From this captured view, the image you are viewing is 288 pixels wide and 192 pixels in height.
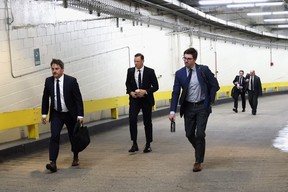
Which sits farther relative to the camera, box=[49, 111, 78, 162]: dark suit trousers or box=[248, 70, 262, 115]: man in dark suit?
box=[248, 70, 262, 115]: man in dark suit

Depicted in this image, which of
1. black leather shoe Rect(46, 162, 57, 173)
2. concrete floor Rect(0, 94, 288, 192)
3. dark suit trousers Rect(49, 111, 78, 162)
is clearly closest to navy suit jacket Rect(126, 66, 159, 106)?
concrete floor Rect(0, 94, 288, 192)

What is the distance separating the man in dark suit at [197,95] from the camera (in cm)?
613

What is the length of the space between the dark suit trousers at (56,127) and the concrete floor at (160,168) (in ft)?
1.02

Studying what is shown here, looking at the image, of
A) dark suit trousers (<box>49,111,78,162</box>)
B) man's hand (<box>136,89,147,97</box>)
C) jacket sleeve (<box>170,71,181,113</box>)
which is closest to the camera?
jacket sleeve (<box>170,71,181,113</box>)

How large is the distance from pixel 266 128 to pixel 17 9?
658cm

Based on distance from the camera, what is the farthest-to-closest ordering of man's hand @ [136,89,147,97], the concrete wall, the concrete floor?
the concrete wall < man's hand @ [136,89,147,97] < the concrete floor

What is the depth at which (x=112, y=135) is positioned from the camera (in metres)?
10.3

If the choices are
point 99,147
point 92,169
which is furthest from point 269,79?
point 92,169

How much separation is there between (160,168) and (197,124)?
2.97ft

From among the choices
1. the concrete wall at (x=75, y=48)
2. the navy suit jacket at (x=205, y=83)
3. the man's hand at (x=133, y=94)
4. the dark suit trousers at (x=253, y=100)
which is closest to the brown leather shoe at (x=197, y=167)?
the navy suit jacket at (x=205, y=83)

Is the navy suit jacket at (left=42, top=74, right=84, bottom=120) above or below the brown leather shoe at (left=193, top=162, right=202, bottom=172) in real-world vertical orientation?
above

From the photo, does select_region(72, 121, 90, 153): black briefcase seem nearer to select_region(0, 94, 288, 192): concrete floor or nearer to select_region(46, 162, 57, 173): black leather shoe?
select_region(0, 94, 288, 192): concrete floor

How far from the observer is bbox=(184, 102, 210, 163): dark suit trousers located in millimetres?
6117

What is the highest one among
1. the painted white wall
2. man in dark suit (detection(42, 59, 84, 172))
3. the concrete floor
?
the painted white wall
